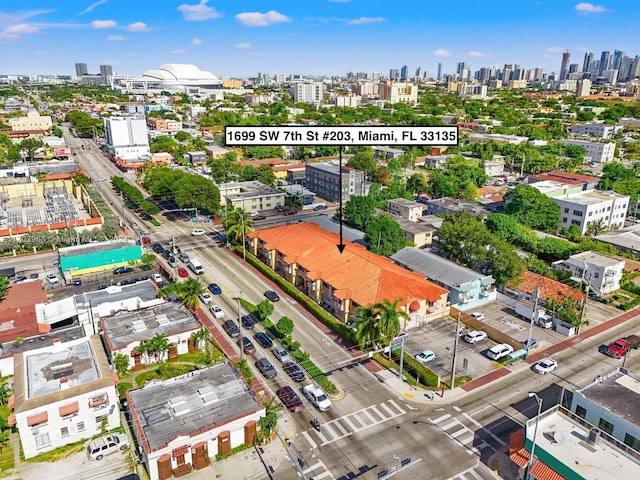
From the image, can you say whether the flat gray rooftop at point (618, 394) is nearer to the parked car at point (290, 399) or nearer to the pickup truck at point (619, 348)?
the pickup truck at point (619, 348)

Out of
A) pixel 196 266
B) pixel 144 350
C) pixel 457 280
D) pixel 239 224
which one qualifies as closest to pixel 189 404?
pixel 144 350

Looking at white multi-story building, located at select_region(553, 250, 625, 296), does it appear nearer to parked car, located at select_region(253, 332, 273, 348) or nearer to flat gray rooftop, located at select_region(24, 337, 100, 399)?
parked car, located at select_region(253, 332, 273, 348)

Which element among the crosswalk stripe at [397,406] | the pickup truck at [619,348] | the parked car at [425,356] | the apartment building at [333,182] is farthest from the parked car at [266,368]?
the apartment building at [333,182]

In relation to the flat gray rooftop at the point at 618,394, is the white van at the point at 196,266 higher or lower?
lower

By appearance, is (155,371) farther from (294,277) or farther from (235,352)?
(294,277)

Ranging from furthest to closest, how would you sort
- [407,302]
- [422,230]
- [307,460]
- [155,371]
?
[422,230]
[407,302]
[155,371]
[307,460]

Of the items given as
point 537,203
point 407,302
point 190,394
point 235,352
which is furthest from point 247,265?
point 537,203

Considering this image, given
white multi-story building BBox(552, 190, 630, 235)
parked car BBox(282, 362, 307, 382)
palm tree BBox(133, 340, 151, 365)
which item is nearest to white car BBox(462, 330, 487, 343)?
parked car BBox(282, 362, 307, 382)
